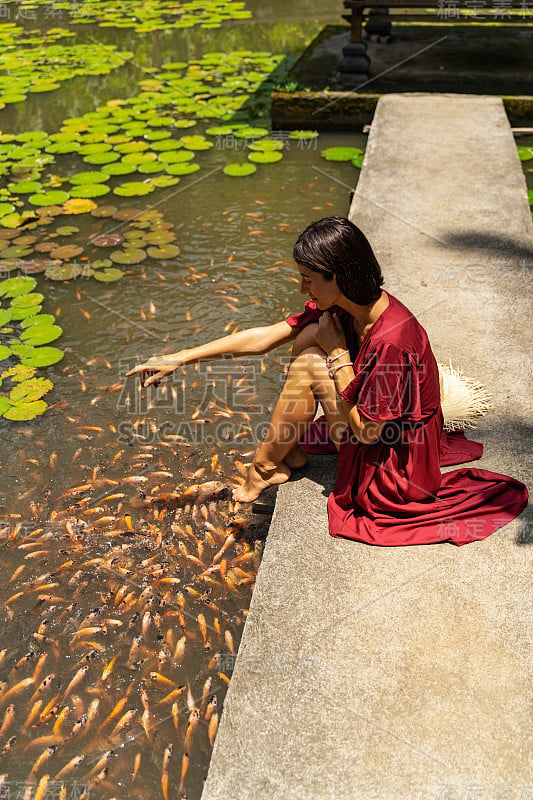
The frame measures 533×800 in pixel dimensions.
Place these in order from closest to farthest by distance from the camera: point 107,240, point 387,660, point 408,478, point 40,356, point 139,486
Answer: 1. point 387,660
2. point 408,478
3. point 139,486
4. point 40,356
5. point 107,240

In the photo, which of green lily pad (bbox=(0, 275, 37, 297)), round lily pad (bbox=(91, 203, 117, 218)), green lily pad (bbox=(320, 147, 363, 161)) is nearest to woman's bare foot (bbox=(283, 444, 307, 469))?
green lily pad (bbox=(0, 275, 37, 297))

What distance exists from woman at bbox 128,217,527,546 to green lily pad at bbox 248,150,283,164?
4117 mm

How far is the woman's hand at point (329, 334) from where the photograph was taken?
2.66 meters

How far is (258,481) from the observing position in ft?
10.2

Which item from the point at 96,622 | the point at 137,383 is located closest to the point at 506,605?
the point at 96,622

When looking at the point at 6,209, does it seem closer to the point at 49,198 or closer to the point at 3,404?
the point at 49,198

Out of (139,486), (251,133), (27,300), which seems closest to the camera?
(139,486)

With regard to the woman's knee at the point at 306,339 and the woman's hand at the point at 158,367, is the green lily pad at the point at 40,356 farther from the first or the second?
the woman's knee at the point at 306,339

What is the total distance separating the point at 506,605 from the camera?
2.36 metres

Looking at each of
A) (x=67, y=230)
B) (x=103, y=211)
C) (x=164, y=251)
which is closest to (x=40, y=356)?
(x=164, y=251)

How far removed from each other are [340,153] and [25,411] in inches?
159

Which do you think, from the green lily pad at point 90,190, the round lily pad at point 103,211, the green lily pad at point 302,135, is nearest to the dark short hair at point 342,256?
the round lily pad at point 103,211

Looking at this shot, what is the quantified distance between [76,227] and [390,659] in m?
4.48

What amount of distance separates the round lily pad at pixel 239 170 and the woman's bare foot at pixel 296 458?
408 cm
